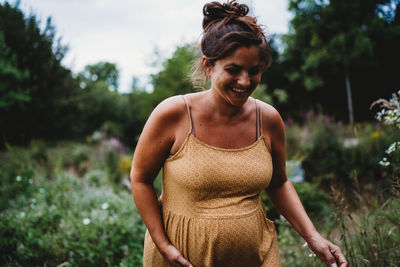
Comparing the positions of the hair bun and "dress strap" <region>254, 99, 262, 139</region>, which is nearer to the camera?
the hair bun

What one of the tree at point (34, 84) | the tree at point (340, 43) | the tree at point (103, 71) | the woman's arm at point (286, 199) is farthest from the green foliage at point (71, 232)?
the tree at point (103, 71)

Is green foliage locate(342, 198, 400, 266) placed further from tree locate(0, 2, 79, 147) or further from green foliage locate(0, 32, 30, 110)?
tree locate(0, 2, 79, 147)

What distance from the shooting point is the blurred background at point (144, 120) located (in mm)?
2525

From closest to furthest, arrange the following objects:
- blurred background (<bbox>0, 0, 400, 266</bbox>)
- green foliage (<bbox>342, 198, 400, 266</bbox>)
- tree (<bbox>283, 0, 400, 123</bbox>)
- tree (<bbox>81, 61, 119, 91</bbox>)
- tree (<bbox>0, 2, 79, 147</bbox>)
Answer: green foliage (<bbox>342, 198, 400, 266</bbox>)
blurred background (<bbox>0, 0, 400, 266</bbox>)
tree (<bbox>0, 2, 79, 147</bbox>)
tree (<bbox>283, 0, 400, 123</bbox>)
tree (<bbox>81, 61, 119, 91</bbox>)

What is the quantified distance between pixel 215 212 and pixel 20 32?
11214mm

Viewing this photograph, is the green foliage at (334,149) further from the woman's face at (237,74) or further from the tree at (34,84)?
the tree at (34,84)

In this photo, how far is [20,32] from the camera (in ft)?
32.1

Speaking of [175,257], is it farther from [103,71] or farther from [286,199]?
[103,71]

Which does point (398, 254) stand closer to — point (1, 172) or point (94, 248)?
point (94, 248)

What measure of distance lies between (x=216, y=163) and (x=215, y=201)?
19 cm

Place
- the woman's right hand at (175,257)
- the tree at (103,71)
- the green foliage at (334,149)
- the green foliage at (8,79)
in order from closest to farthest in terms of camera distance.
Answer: the woman's right hand at (175,257) < the green foliage at (334,149) < the green foliage at (8,79) < the tree at (103,71)

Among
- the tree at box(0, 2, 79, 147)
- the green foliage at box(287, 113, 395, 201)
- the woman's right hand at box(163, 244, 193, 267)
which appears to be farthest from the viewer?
the tree at box(0, 2, 79, 147)

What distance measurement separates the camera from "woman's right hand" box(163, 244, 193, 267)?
1.34 m

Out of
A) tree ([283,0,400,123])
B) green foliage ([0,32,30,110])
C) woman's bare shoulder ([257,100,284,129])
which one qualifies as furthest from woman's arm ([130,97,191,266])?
tree ([283,0,400,123])
